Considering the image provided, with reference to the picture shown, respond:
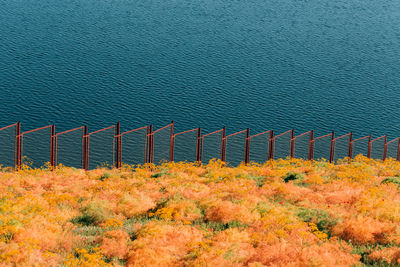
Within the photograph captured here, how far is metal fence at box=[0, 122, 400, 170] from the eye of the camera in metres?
23.9

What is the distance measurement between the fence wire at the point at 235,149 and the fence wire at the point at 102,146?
21.1 ft

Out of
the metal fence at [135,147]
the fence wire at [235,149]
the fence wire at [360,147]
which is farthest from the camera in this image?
the fence wire at [360,147]

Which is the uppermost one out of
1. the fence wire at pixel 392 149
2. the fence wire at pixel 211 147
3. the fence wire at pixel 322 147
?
the fence wire at pixel 211 147

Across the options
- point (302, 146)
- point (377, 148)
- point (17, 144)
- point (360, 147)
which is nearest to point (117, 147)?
point (17, 144)

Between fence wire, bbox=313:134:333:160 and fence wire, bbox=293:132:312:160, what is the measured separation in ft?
3.31

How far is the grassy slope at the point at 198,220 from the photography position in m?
11.8

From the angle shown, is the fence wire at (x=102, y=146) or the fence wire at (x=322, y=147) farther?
the fence wire at (x=322, y=147)

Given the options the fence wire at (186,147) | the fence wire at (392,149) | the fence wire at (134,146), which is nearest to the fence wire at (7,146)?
the fence wire at (134,146)

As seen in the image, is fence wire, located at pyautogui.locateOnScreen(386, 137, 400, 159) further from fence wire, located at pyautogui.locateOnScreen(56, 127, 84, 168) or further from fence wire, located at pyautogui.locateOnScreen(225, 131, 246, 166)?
fence wire, located at pyautogui.locateOnScreen(56, 127, 84, 168)

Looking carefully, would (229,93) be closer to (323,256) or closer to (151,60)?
(151,60)

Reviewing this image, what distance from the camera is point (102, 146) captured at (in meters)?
25.5

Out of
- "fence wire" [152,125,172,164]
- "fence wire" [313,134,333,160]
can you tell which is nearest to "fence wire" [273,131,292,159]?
"fence wire" [313,134,333,160]

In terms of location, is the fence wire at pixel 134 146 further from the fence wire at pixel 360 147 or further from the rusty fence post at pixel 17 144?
the fence wire at pixel 360 147


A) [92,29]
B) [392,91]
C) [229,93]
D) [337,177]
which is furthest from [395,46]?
[337,177]
